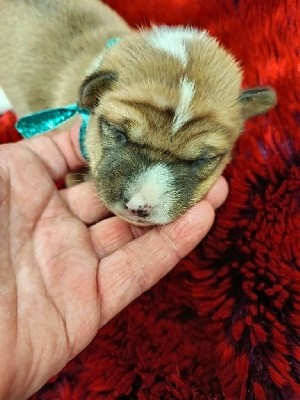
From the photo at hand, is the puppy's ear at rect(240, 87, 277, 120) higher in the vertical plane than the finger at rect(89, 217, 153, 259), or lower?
higher

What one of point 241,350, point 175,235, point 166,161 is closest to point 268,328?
point 241,350

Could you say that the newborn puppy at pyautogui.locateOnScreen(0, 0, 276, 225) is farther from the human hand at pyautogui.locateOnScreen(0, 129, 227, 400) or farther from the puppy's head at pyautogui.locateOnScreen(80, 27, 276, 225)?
the human hand at pyautogui.locateOnScreen(0, 129, 227, 400)

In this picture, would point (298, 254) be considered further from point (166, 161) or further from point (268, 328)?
point (166, 161)

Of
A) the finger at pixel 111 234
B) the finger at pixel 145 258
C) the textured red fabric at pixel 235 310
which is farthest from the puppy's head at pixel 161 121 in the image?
the textured red fabric at pixel 235 310

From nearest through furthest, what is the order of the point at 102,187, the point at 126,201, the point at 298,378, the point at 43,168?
the point at 126,201 → the point at 102,187 → the point at 298,378 → the point at 43,168

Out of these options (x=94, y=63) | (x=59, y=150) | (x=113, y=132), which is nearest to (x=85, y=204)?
(x=59, y=150)

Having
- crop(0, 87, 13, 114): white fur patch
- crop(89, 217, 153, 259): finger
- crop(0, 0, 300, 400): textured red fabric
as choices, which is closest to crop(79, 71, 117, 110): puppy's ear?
crop(89, 217, 153, 259): finger

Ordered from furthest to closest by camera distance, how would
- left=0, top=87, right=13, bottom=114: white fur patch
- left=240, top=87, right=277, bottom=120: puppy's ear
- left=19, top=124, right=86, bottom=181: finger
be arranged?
left=0, top=87, right=13, bottom=114: white fur patch < left=19, top=124, right=86, bottom=181: finger < left=240, top=87, right=277, bottom=120: puppy's ear

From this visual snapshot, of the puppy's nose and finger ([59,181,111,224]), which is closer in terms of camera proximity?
the puppy's nose
